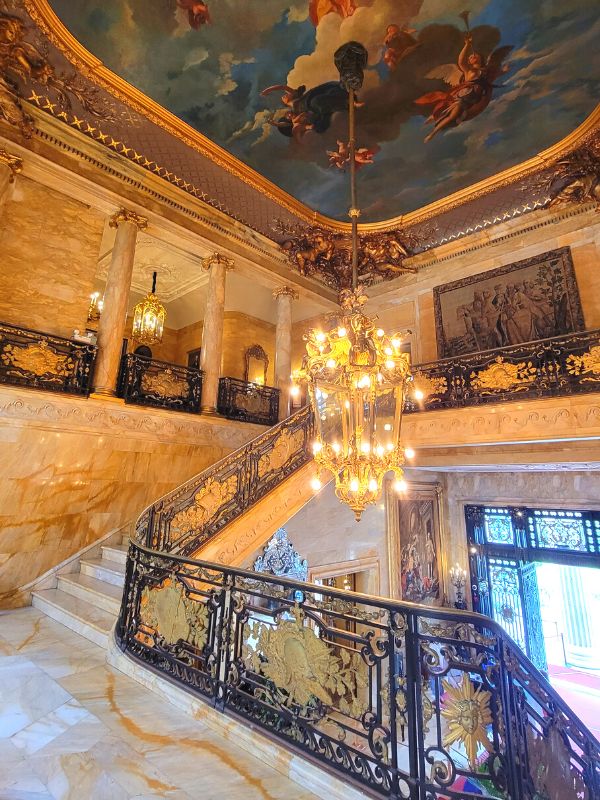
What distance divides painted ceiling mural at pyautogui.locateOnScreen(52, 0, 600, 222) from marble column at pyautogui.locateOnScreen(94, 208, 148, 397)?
73.2 inches

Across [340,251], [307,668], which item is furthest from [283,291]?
[307,668]

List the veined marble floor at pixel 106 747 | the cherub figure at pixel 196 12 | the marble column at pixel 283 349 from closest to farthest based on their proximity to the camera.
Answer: the veined marble floor at pixel 106 747, the cherub figure at pixel 196 12, the marble column at pixel 283 349

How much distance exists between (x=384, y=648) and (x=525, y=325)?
7.45 m

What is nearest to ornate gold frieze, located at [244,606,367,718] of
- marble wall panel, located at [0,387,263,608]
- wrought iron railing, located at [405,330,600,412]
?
wrought iron railing, located at [405,330,600,412]

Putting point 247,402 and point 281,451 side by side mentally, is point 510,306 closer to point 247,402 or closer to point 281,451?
point 247,402

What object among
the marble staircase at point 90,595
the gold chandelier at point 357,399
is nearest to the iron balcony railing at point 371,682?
the marble staircase at point 90,595

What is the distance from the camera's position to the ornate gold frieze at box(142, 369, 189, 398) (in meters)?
6.41

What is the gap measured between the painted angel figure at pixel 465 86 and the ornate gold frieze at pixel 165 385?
583cm

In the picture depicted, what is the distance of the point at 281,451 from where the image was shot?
5391mm

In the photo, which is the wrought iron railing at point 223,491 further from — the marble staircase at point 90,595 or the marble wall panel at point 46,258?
the marble wall panel at point 46,258

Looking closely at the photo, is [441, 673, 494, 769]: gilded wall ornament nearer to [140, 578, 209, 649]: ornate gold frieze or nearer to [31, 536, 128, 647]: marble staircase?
[140, 578, 209, 649]: ornate gold frieze

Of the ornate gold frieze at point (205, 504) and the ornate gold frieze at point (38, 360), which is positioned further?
the ornate gold frieze at point (38, 360)

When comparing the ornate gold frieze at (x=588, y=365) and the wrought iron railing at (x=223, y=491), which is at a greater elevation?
the ornate gold frieze at (x=588, y=365)

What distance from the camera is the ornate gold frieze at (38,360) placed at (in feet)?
16.6
